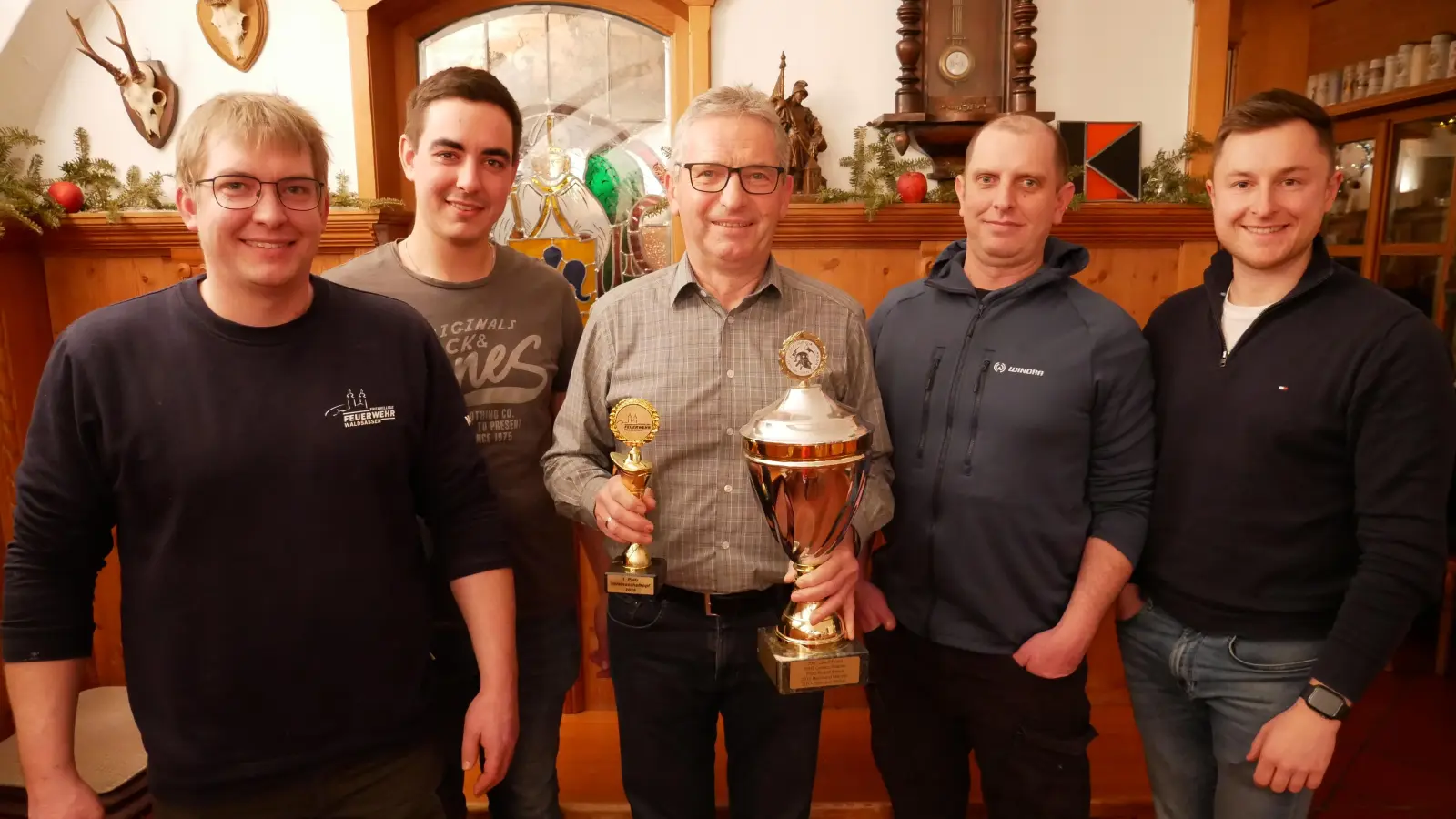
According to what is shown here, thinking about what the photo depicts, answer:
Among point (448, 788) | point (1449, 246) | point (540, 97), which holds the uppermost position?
point (540, 97)

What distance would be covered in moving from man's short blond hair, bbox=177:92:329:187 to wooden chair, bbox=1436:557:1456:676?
441 centimetres

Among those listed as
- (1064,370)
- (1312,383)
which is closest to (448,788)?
(1064,370)

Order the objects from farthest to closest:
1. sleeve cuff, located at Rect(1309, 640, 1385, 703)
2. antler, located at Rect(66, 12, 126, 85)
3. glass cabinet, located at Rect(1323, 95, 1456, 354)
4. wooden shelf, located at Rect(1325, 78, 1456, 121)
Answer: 1. glass cabinet, located at Rect(1323, 95, 1456, 354)
2. wooden shelf, located at Rect(1325, 78, 1456, 121)
3. antler, located at Rect(66, 12, 126, 85)
4. sleeve cuff, located at Rect(1309, 640, 1385, 703)

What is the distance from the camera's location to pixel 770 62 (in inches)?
113

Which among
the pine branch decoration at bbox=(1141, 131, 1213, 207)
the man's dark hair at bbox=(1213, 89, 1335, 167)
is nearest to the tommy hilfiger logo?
the man's dark hair at bbox=(1213, 89, 1335, 167)

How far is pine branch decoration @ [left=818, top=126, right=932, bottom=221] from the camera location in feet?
8.99

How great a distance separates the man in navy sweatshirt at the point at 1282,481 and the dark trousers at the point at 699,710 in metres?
0.76

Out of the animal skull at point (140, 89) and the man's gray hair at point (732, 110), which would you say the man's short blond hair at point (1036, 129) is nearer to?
the man's gray hair at point (732, 110)

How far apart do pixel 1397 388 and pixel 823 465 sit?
981 mm

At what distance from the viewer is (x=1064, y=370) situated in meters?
1.55

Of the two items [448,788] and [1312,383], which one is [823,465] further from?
[448,788]

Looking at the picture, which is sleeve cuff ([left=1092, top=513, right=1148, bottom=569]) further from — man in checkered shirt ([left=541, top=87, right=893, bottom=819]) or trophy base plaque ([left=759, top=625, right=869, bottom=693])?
trophy base plaque ([left=759, top=625, right=869, bottom=693])

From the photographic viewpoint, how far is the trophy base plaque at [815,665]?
51.1 inches

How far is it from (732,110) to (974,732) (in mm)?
1295
